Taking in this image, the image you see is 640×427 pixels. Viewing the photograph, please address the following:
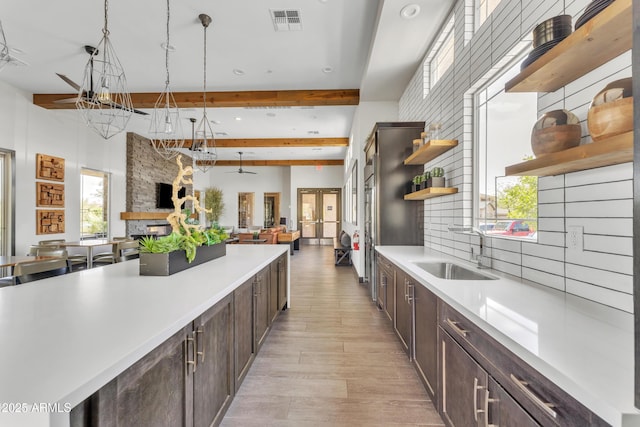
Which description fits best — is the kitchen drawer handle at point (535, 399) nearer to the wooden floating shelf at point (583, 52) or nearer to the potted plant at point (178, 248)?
the wooden floating shelf at point (583, 52)

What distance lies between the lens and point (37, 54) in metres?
4.11

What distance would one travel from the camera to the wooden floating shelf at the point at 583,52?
100 centimetres

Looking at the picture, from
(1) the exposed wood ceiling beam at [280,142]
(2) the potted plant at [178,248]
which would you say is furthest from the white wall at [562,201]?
(1) the exposed wood ceiling beam at [280,142]

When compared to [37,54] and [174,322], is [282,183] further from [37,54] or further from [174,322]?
[174,322]

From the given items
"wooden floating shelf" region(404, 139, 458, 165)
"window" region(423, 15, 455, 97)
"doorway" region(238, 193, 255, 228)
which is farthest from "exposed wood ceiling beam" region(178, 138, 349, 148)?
"wooden floating shelf" region(404, 139, 458, 165)

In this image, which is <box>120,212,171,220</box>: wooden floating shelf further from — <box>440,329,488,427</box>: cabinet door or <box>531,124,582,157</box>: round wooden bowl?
<box>531,124,582,157</box>: round wooden bowl

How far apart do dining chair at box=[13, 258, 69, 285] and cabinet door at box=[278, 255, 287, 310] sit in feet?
6.29

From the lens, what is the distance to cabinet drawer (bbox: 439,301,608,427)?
76 centimetres

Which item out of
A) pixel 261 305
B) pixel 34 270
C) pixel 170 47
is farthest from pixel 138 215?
pixel 261 305

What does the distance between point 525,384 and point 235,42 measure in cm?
436

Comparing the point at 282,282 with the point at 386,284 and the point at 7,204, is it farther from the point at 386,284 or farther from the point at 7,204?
the point at 7,204

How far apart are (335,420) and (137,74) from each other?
5437mm

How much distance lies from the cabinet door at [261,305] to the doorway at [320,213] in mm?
9618

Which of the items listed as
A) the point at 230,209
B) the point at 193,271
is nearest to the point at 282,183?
the point at 230,209
